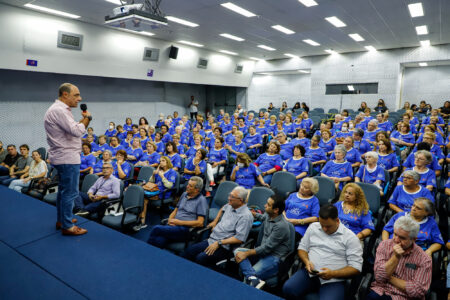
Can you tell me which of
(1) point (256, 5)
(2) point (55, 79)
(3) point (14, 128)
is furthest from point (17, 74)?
(1) point (256, 5)

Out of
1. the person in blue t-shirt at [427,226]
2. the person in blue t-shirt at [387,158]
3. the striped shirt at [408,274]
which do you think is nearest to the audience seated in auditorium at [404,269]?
the striped shirt at [408,274]

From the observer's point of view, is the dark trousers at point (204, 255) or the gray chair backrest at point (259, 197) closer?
the dark trousers at point (204, 255)

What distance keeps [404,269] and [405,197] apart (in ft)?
4.04

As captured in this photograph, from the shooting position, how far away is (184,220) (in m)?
3.14

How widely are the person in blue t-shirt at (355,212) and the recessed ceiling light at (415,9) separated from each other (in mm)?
6003

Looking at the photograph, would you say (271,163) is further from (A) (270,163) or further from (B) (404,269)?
(B) (404,269)

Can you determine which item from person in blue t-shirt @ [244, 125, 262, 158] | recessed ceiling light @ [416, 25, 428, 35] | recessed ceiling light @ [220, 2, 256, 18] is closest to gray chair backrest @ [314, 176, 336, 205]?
person in blue t-shirt @ [244, 125, 262, 158]

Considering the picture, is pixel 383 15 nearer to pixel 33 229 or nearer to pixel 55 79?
pixel 33 229

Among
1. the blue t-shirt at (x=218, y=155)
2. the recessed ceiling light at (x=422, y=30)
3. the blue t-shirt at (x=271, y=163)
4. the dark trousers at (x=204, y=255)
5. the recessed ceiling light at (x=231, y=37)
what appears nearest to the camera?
the dark trousers at (x=204, y=255)

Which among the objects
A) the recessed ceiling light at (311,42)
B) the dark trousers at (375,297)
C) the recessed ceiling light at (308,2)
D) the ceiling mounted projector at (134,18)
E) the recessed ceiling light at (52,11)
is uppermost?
the recessed ceiling light at (311,42)

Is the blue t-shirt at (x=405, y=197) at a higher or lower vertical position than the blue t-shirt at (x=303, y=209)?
higher

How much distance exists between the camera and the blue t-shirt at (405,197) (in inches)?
117

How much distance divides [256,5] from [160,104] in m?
7.67

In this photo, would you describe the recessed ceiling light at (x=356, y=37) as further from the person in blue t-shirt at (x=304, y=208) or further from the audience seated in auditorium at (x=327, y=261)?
the audience seated in auditorium at (x=327, y=261)
